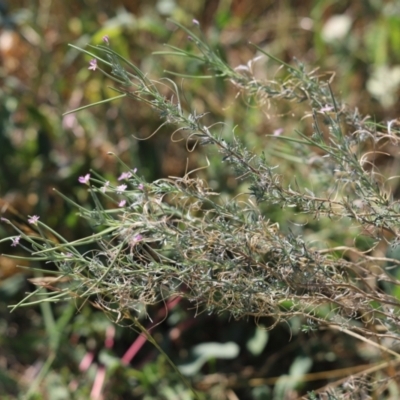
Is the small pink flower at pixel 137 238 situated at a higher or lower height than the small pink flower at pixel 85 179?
lower

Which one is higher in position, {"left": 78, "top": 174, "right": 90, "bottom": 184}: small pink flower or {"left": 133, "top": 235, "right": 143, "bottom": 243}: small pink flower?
{"left": 78, "top": 174, "right": 90, "bottom": 184}: small pink flower

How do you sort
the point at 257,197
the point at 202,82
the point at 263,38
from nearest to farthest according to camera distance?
the point at 257,197
the point at 202,82
the point at 263,38

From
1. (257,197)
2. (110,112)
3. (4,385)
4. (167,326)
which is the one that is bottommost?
(4,385)

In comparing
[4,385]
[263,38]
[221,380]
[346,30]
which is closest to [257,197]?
[221,380]

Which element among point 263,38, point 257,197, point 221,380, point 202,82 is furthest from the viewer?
Answer: point 263,38

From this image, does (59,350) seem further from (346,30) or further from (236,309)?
(346,30)

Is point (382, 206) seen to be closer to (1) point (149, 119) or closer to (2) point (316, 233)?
(2) point (316, 233)

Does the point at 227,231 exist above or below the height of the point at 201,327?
above

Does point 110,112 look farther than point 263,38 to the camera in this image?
No

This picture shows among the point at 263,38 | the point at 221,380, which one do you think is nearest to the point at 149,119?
the point at 263,38
